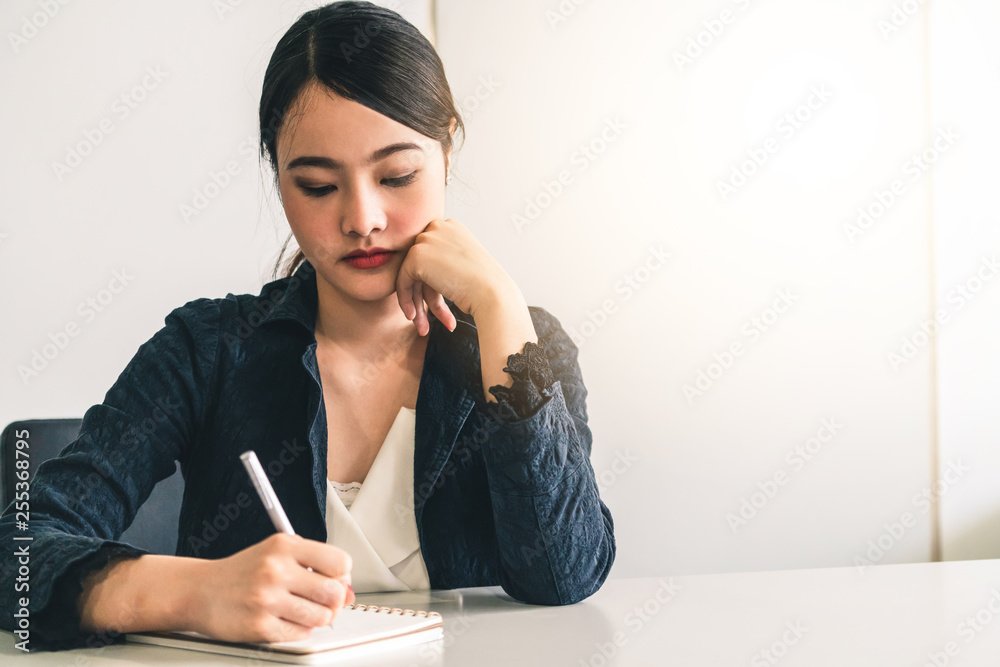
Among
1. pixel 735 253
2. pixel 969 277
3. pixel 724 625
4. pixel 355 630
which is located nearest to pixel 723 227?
pixel 735 253

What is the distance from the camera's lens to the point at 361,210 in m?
1.00

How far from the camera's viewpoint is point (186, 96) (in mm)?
1920

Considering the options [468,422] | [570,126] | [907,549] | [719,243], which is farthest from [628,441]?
[468,422]

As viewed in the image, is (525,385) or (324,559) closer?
(324,559)

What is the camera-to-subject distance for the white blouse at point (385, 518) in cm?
104

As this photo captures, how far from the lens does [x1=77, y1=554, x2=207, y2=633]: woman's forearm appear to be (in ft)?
2.24

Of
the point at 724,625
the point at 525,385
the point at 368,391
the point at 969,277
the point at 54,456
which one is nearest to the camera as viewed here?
the point at 724,625

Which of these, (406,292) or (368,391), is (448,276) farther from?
(368,391)

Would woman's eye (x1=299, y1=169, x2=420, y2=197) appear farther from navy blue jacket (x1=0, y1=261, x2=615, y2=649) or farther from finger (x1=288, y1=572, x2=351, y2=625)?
finger (x1=288, y1=572, x2=351, y2=625)

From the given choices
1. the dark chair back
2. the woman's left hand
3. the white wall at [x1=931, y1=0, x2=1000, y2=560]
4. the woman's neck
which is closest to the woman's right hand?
the woman's left hand

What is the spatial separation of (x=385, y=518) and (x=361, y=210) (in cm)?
42

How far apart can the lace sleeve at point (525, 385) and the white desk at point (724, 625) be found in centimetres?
23

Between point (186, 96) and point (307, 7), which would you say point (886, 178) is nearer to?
point (307, 7)

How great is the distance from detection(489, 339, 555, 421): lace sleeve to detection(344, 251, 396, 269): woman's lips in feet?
0.80
